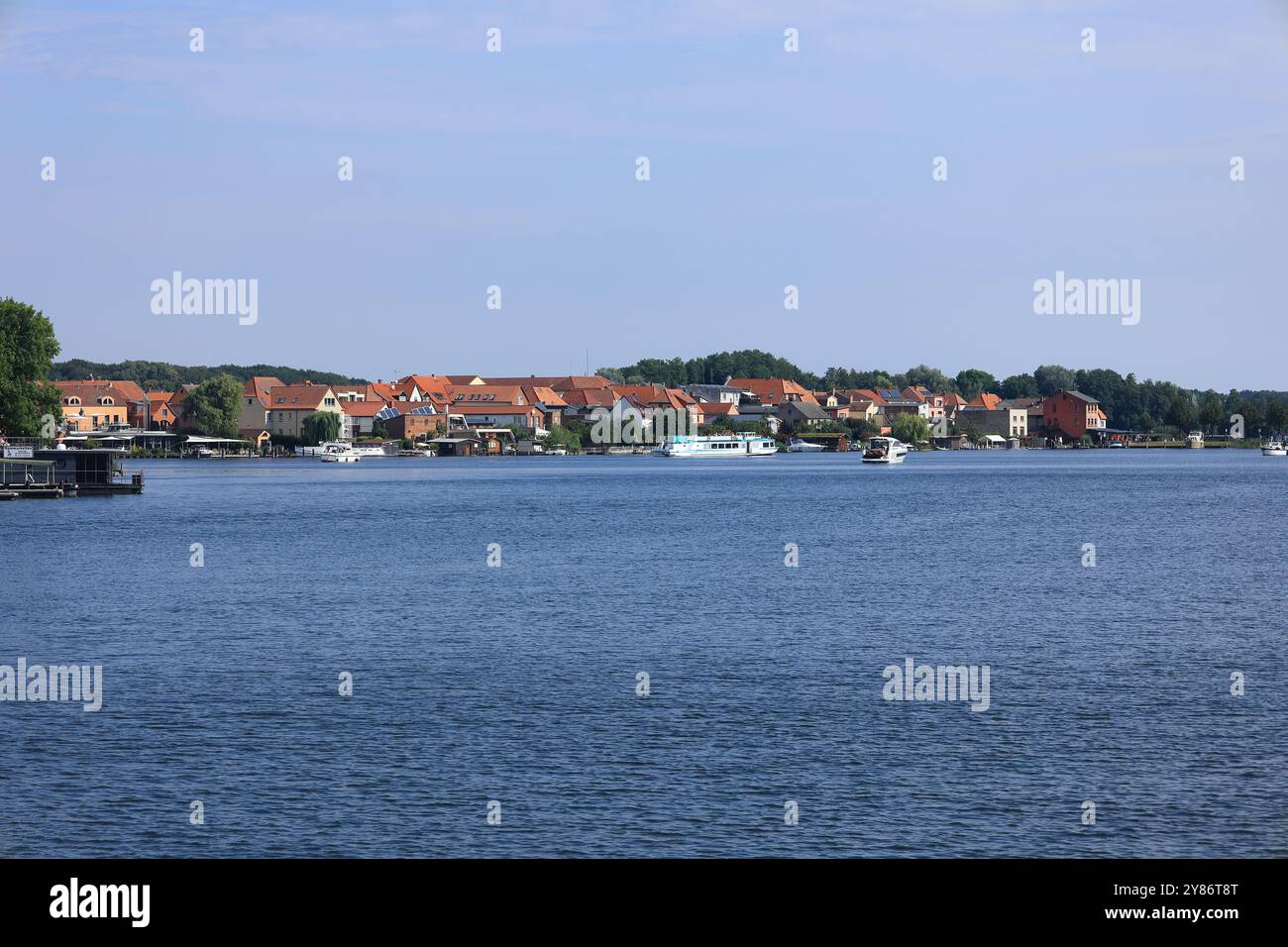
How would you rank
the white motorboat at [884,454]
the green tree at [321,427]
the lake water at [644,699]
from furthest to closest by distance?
the green tree at [321,427]
the white motorboat at [884,454]
the lake water at [644,699]

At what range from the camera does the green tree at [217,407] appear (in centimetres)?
18488

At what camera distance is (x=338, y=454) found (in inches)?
7003

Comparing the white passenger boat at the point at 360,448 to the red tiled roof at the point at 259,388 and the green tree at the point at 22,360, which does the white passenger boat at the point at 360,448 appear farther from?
the green tree at the point at 22,360

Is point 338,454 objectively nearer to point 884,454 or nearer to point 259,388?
point 259,388

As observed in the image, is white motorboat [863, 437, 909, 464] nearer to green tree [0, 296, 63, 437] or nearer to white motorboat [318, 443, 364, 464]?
white motorboat [318, 443, 364, 464]

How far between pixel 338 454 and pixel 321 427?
29.7 feet

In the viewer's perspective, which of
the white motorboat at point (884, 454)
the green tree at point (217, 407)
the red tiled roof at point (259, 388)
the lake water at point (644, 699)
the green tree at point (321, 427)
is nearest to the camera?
the lake water at point (644, 699)

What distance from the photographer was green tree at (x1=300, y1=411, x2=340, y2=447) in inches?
7283

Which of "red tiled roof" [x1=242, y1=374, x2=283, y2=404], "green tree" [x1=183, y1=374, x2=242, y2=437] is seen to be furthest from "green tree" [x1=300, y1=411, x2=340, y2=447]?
"green tree" [x1=183, y1=374, x2=242, y2=437]

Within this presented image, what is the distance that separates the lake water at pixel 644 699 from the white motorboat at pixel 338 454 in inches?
4657

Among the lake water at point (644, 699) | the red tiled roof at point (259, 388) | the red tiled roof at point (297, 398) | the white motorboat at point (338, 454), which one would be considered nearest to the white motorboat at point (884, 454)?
the white motorboat at point (338, 454)

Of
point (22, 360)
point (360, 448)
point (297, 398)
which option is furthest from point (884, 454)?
point (22, 360)
